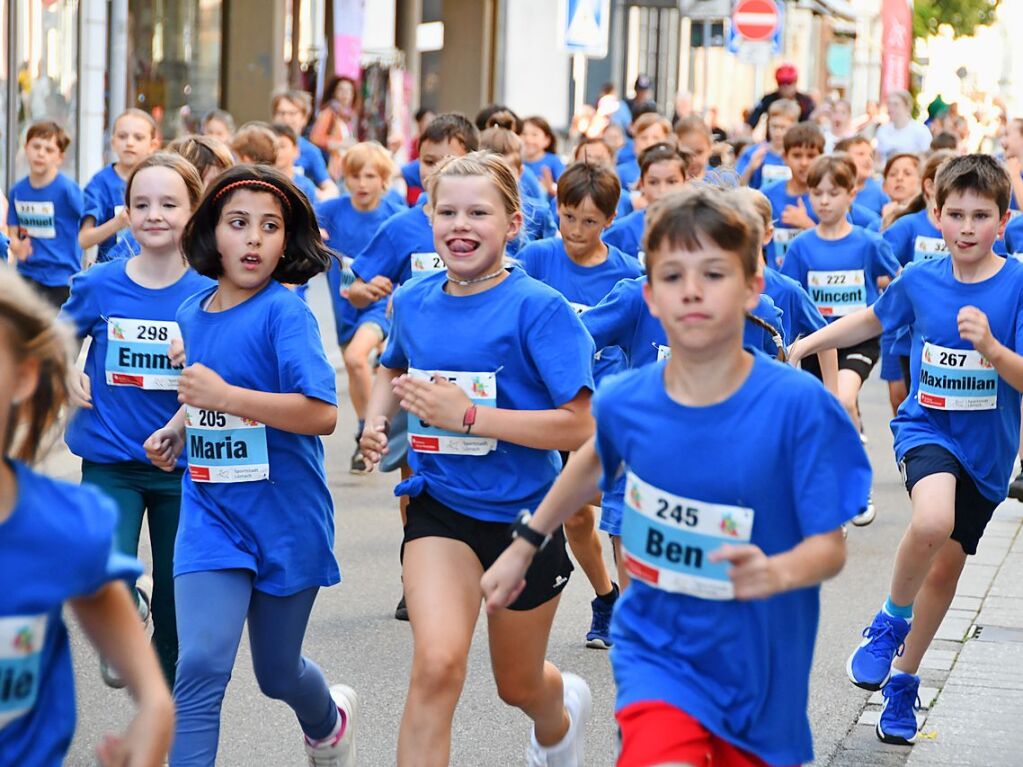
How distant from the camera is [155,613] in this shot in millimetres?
5480

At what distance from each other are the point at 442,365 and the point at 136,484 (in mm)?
1129

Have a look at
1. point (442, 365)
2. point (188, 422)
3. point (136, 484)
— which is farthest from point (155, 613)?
point (442, 365)

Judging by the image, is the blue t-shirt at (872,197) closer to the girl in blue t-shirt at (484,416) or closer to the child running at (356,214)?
the child running at (356,214)

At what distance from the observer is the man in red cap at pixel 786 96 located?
20.8 m

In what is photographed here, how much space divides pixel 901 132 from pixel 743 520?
1842 cm

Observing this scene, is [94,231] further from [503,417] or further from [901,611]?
[503,417]

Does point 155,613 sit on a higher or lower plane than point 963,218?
lower

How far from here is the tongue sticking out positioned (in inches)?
194

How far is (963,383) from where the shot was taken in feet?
19.4

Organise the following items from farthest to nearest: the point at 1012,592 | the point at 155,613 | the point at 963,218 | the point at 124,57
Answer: the point at 124,57, the point at 1012,592, the point at 963,218, the point at 155,613

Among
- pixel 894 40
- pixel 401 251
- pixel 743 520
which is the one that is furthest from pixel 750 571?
pixel 894 40

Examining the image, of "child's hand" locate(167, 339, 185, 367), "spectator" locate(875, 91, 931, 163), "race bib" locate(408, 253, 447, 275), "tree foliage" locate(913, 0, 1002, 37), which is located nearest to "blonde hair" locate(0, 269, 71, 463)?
"child's hand" locate(167, 339, 185, 367)

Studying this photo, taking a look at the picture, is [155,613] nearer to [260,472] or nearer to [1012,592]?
[260,472]

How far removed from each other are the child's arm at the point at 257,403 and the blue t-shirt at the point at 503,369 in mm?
261
